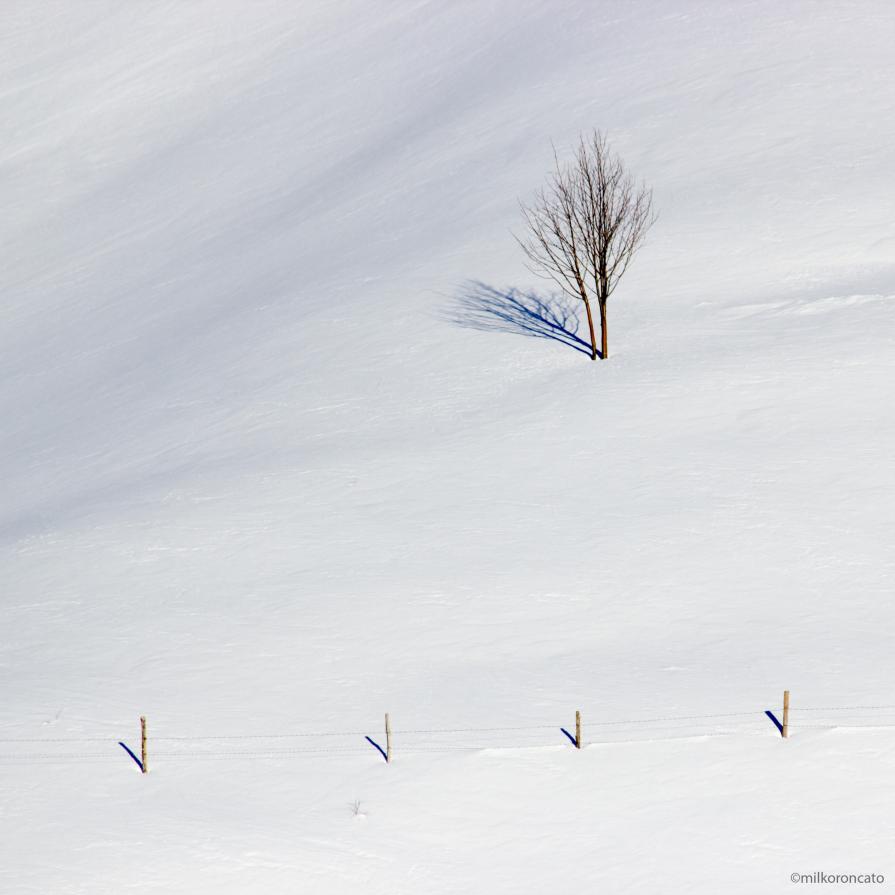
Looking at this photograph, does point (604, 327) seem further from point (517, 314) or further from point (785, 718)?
point (785, 718)

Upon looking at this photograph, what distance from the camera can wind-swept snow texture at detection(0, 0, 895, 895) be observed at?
1628 centimetres

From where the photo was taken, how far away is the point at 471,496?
25.0 meters

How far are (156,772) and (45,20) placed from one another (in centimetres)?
6382

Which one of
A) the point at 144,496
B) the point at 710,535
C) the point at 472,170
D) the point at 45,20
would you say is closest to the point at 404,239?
the point at 472,170

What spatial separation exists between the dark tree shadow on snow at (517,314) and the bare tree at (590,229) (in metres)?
0.63

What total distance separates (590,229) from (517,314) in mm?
3902

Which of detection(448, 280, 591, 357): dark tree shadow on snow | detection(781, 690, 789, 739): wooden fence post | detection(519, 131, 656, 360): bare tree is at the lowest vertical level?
detection(781, 690, 789, 739): wooden fence post

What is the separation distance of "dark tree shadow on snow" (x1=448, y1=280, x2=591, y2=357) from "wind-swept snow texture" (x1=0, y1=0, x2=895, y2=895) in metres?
0.18

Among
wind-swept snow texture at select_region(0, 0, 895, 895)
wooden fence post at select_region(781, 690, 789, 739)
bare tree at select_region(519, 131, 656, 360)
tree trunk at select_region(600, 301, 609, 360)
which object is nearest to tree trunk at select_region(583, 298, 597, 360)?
bare tree at select_region(519, 131, 656, 360)

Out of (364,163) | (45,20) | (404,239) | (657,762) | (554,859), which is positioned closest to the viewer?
(554,859)

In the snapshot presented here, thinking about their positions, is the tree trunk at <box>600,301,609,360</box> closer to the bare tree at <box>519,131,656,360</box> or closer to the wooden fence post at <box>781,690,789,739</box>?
the bare tree at <box>519,131,656,360</box>

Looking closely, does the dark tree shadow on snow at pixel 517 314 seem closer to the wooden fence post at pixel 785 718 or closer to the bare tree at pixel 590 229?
the bare tree at pixel 590 229

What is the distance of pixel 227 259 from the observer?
43.8m

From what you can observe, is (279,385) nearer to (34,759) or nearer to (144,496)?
(144,496)
